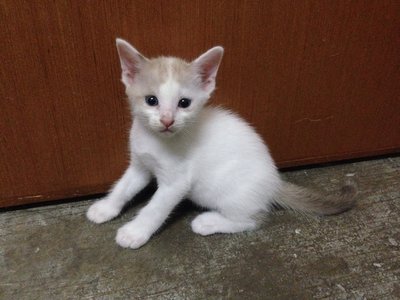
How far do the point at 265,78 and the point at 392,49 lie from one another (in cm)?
54

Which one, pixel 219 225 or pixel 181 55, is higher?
pixel 181 55

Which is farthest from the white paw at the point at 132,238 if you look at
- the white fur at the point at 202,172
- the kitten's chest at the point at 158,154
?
→ the kitten's chest at the point at 158,154

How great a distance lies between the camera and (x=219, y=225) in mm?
1438

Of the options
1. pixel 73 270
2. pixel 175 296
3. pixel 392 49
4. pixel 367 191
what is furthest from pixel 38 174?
pixel 392 49

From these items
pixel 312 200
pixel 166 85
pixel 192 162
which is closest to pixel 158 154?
pixel 192 162

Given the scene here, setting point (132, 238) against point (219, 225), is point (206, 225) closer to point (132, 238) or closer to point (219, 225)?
point (219, 225)

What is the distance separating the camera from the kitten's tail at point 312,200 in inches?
59.3

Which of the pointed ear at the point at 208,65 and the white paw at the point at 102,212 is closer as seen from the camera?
the pointed ear at the point at 208,65

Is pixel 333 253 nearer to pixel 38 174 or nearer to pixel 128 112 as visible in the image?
pixel 128 112

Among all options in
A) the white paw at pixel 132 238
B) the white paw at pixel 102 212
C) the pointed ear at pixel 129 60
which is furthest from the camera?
the white paw at pixel 102 212

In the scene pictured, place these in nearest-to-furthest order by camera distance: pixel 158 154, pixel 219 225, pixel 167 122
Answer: pixel 167 122 < pixel 158 154 < pixel 219 225

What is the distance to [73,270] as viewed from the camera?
130 cm

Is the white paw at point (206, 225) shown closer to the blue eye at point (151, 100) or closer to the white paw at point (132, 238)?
the white paw at point (132, 238)

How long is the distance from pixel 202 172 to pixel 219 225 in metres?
0.23
